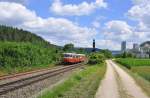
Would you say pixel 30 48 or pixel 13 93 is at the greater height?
pixel 30 48

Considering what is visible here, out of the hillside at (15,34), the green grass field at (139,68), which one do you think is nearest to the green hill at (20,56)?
the green grass field at (139,68)

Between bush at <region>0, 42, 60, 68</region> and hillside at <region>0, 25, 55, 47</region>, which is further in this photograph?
hillside at <region>0, 25, 55, 47</region>

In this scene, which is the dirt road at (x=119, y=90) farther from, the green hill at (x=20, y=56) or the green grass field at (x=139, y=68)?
the green hill at (x=20, y=56)

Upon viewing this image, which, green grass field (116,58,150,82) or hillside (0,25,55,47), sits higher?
hillside (0,25,55,47)

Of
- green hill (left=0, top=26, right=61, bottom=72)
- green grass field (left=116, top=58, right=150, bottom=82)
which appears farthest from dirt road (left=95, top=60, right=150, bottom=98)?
green hill (left=0, top=26, right=61, bottom=72)

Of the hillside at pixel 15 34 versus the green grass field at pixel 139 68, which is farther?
the hillside at pixel 15 34

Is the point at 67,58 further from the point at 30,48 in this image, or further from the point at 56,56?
the point at 30,48

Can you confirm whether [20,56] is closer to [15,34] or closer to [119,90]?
[119,90]

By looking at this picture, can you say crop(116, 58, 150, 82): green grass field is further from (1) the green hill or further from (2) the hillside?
(2) the hillside

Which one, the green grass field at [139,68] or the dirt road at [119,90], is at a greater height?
the green grass field at [139,68]

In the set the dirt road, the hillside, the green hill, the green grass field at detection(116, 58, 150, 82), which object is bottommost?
the dirt road

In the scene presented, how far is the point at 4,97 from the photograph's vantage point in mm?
21250

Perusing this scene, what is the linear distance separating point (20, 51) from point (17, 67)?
2.77 meters

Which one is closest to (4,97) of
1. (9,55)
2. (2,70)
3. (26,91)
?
(26,91)
